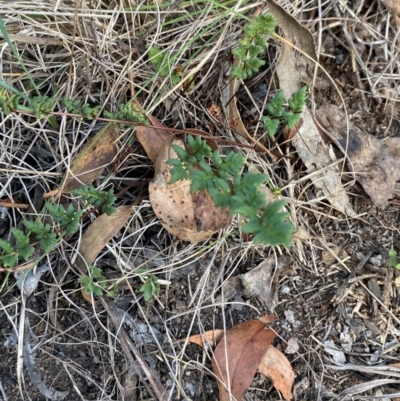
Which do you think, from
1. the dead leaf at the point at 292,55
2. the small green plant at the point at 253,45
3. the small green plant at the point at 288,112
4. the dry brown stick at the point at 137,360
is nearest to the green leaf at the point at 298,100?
the small green plant at the point at 288,112

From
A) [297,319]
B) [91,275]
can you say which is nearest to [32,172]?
[91,275]

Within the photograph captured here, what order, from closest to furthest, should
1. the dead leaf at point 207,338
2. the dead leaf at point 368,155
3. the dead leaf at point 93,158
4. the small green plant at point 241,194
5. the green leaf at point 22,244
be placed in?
the small green plant at point 241,194 < the green leaf at point 22,244 < the dead leaf at point 207,338 < the dead leaf at point 93,158 < the dead leaf at point 368,155

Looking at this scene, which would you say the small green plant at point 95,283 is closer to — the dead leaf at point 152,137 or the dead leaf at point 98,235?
the dead leaf at point 98,235

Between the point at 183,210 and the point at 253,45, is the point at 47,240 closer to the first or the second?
the point at 183,210

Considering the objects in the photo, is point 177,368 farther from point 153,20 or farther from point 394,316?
point 153,20

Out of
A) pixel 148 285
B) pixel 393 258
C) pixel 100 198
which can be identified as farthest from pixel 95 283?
pixel 393 258

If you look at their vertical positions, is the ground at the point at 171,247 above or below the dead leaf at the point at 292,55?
below
